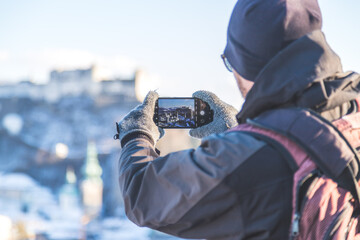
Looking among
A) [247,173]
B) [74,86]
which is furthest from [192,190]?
[74,86]

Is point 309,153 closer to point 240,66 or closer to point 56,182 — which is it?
point 240,66

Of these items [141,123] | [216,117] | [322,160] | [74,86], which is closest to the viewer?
[322,160]

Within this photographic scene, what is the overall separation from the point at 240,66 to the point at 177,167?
0.43 feet

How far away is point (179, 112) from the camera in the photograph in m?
0.75

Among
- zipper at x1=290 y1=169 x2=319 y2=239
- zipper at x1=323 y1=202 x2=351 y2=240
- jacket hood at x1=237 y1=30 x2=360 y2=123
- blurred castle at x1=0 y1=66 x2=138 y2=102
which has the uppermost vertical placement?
blurred castle at x1=0 y1=66 x2=138 y2=102

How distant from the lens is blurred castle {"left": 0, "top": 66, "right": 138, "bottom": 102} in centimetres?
2798

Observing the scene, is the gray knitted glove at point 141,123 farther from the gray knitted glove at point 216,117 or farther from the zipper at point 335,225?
the zipper at point 335,225

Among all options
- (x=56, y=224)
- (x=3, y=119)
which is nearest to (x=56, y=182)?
(x=56, y=224)

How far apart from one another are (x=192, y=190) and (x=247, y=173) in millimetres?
58

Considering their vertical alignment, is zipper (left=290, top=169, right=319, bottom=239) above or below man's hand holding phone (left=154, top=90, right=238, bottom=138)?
below

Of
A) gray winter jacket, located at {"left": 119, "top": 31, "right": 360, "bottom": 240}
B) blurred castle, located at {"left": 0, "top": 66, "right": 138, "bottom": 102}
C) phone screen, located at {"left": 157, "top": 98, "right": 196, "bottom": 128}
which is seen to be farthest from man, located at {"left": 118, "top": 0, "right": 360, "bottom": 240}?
blurred castle, located at {"left": 0, "top": 66, "right": 138, "bottom": 102}

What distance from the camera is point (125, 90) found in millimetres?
27766

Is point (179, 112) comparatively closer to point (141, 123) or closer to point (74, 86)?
point (141, 123)

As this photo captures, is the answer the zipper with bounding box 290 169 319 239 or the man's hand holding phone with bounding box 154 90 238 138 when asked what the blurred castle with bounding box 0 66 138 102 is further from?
the zipper with bounding box 290 169 319 239
